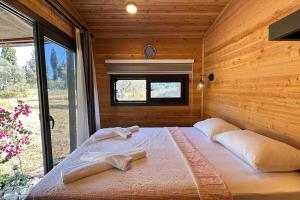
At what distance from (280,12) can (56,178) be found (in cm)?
221

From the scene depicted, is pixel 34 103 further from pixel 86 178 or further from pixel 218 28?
pixel 218 28

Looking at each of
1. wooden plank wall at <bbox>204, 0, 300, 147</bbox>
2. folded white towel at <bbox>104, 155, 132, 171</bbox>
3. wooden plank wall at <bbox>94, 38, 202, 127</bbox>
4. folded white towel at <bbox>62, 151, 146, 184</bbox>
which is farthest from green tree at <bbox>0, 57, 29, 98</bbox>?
wooden plank wall at <bbox>204, 0, 300, 147</bbox>

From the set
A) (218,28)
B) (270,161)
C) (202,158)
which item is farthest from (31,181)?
(218,28)

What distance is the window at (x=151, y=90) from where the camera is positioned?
3.92m

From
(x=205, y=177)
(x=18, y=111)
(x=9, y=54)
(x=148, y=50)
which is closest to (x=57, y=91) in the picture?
(x=18, y=111)

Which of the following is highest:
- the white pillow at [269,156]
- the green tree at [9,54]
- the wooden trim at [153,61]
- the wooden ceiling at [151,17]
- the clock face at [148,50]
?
the wooden ceiling at [151,17]

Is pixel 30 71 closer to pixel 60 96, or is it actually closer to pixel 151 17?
pixel 60 96

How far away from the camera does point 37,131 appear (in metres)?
2.09

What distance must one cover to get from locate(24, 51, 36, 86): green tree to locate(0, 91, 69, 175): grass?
11 centimetres

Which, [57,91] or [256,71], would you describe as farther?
[57,91]

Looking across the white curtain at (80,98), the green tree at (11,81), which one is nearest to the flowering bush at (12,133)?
the green tree at (11,81)

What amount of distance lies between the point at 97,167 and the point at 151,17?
8.17 feet

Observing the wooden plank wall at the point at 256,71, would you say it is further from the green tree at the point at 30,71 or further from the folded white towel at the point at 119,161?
the green tree at the point at 30,71

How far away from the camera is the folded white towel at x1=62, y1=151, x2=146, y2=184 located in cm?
137
